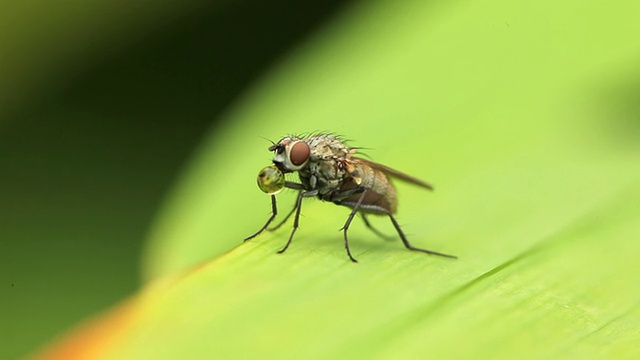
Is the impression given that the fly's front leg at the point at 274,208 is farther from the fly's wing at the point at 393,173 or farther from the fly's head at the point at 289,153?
the fly's wing at the point at 393,173

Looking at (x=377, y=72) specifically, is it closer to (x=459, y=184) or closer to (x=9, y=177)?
A: (x=459, y=184)

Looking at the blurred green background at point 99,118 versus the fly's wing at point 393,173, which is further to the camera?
the blurred green background at point 99,118

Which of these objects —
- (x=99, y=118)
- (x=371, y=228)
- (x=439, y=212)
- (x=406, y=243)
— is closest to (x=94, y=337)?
(x=406, y=243)

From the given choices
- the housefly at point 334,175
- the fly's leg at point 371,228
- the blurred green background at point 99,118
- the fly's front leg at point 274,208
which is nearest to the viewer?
the fly's front leg at point 274,208

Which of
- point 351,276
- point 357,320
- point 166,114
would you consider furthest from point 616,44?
point 166,114

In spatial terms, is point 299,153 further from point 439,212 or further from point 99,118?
point 99,118

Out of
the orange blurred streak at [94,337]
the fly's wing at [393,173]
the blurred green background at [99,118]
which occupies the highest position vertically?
the blurred green background at [99,118]

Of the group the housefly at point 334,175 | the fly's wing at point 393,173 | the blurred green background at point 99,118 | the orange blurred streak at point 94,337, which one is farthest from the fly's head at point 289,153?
the blurred green background at point 99,118
